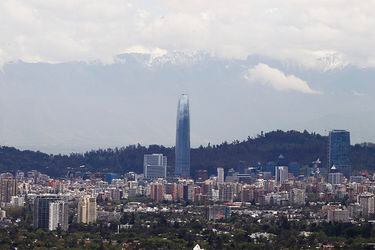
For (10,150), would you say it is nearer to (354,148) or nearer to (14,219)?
(354,148)

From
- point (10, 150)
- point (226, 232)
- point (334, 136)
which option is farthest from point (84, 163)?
point (226, 232)

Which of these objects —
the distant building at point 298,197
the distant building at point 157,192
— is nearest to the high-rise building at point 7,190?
the distant building at point 157,192

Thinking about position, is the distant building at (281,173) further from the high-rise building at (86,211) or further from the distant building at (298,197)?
the high-rise building at (86,211)

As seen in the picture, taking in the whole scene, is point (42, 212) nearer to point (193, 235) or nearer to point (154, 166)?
point (193, 235)

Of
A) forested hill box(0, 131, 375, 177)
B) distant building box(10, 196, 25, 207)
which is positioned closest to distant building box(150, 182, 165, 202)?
distant building box(10, 196, 25, 207)

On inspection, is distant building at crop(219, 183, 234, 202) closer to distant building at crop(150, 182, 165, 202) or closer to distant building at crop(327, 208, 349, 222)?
distant building at crop(150, 182, 165, 202)

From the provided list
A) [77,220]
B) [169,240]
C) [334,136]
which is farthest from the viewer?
[334,136]
